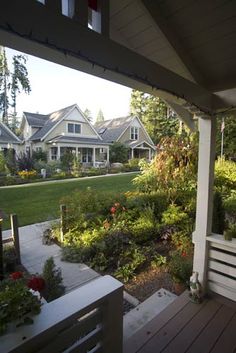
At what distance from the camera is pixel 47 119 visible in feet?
65.8

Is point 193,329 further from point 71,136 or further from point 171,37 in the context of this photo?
point 71,136

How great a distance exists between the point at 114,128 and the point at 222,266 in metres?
21.7

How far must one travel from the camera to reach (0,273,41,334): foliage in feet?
3.84

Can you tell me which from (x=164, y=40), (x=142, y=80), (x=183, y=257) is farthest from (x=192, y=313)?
(x=164, y=40)

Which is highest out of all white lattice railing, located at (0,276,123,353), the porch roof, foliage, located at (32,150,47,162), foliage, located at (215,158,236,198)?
the porch roof

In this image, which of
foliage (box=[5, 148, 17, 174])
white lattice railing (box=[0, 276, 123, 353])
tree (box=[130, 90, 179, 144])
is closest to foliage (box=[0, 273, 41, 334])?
white lattice railing (box=[0, 276, 123, 353])

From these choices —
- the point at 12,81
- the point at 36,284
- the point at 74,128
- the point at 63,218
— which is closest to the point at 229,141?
the point at 63,218

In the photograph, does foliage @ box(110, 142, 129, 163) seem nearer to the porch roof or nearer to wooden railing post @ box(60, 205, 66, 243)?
the porch roof

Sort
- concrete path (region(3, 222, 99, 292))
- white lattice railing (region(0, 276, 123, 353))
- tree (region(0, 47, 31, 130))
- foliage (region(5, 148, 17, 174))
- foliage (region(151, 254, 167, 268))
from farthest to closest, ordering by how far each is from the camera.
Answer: tree (region(0, 47, 31, 130))
foliage (region(5, 148, 17, 174))
foliage (region(151, 254, 167, 268))
concrete path (region(3, 222, 99, 292))
white lattice railing (region(0, 276, 123, 353))

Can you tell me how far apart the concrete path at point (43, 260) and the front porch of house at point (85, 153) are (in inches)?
491

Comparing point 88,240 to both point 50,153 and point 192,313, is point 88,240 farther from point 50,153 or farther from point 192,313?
point 50,153

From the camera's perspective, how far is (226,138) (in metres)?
11.1

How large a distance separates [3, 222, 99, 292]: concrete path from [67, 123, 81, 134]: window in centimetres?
1455

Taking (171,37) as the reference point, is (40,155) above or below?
below
